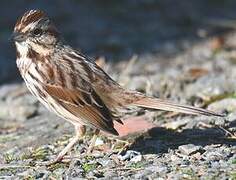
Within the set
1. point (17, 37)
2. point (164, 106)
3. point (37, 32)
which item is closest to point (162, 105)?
point (164, 106)

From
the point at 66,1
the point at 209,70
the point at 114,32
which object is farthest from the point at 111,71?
the point at 66,1

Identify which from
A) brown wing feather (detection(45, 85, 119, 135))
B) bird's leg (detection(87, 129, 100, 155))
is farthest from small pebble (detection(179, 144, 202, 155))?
bird's leg (detection(87, 129, 100, 155))

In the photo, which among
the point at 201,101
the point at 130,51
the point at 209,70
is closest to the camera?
the point at 201,101

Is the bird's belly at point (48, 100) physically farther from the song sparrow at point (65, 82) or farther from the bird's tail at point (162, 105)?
the bird's tail at point (162, 105)

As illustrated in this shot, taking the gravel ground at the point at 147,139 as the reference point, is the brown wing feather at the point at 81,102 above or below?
above

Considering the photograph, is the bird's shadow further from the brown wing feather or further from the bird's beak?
the bird's beak

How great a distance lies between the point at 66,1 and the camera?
45.1 feet

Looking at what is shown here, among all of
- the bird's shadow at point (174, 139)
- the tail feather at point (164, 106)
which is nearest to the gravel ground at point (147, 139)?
the bird's shadow at point (174, 139)

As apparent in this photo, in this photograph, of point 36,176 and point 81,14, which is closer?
point 36,176

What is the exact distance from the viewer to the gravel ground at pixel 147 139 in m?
6.63

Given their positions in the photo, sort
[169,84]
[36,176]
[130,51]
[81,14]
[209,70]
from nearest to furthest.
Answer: [36,176], [169,84], [209,70], [130,51], [81,14]

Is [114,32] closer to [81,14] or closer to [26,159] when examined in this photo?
[81,14]

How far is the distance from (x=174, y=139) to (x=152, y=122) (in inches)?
25.9

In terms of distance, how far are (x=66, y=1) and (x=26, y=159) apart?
6828mm
